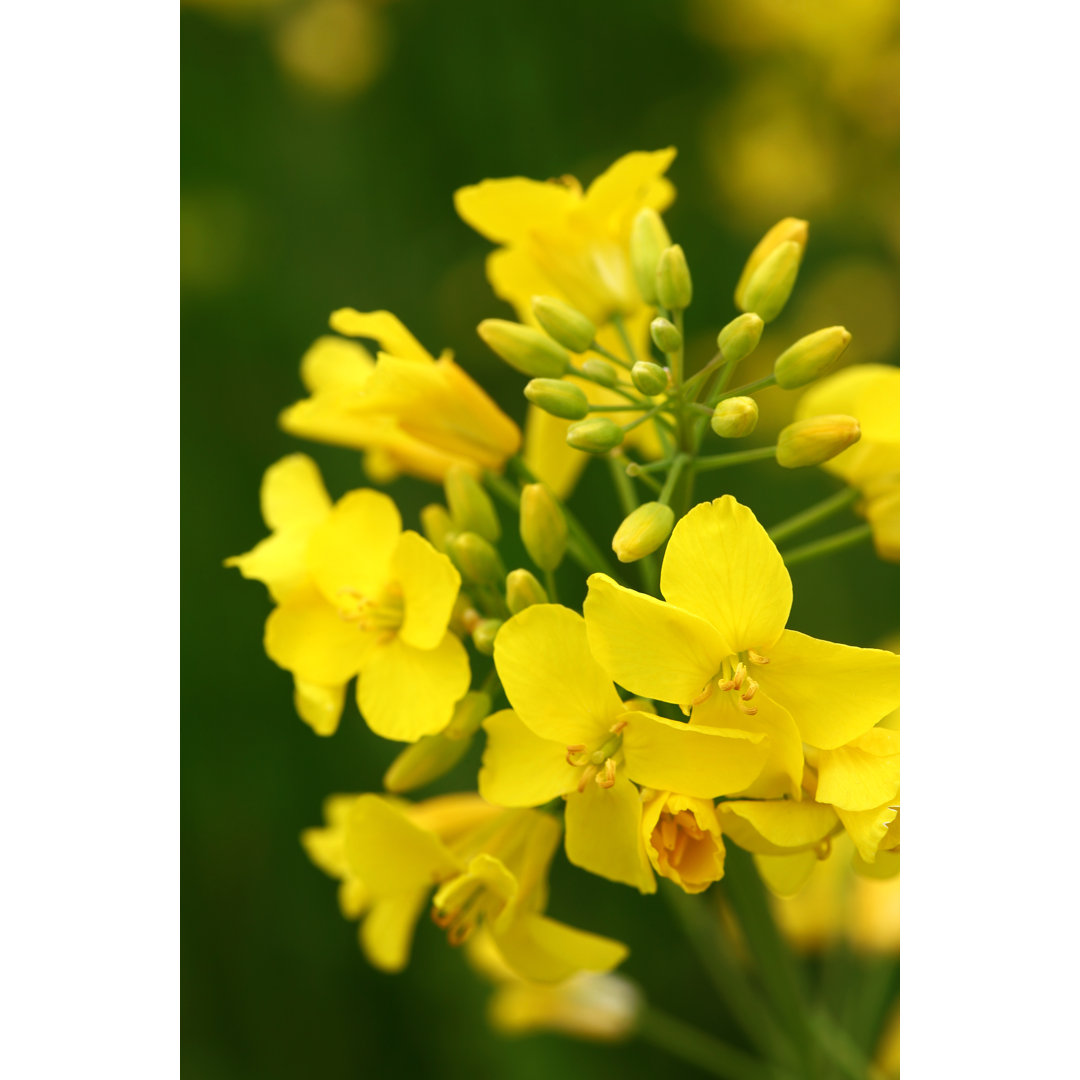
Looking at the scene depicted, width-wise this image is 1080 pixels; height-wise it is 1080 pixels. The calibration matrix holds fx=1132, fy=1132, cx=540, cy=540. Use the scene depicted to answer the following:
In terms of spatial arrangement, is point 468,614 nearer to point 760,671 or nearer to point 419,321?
point 760,671

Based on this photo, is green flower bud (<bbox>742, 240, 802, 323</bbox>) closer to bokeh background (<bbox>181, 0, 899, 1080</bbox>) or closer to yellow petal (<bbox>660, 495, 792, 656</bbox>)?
yellow petal (<bbox>660, 495, 792, 656</bbox>)

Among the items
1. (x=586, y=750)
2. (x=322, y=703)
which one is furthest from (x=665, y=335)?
(x=322, y=703)

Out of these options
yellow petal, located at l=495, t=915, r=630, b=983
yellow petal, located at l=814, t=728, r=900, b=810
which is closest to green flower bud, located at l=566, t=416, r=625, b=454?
yellow petal, located at l=814, t=728, r=900, b=810

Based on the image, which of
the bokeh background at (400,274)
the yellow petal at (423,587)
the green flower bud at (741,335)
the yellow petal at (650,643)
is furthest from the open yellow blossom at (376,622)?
the bokeh background at (400,274)

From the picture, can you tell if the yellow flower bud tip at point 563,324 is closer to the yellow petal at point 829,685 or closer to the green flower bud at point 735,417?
the green flower bud at point 735,417

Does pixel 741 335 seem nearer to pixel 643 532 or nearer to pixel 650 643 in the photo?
pixel 643 532

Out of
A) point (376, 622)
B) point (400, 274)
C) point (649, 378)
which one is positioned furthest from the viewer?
point (400, 274)
